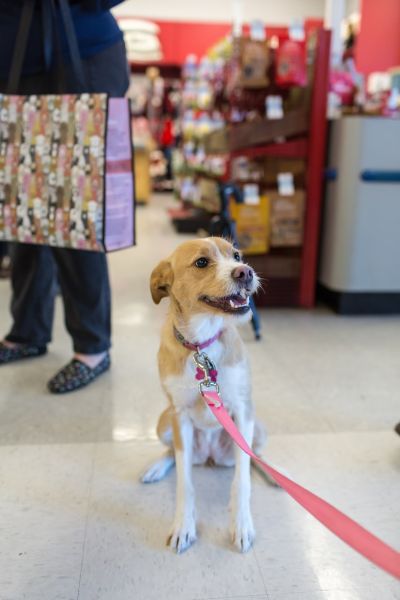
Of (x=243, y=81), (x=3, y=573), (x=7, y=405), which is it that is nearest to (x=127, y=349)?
(x=7, y=405)

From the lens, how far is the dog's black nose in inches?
45.4

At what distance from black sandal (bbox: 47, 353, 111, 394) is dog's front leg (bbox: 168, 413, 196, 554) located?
780 millimetres

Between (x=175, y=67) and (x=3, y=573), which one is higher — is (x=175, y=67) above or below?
above

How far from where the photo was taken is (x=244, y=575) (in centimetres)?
114

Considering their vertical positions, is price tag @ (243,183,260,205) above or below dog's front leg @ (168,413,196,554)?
above

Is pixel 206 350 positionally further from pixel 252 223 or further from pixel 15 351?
pixel 252 223

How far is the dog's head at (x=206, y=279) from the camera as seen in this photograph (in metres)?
1.18

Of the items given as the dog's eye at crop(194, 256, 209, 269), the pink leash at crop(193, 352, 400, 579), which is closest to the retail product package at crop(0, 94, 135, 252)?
the dog's eye at crop(194, 256, 209, 269)

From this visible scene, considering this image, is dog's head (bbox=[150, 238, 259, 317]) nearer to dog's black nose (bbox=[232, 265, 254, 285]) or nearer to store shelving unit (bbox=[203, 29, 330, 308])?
dog's black nose (bbox=[232, 265, 254, 285])

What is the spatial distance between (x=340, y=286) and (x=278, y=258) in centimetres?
40

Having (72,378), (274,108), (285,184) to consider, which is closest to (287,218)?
(285,184)

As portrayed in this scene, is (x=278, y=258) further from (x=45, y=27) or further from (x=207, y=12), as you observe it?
(x=207, y=12)

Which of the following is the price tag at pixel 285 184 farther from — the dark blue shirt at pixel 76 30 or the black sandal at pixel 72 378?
the black sandal at pixel 72 378

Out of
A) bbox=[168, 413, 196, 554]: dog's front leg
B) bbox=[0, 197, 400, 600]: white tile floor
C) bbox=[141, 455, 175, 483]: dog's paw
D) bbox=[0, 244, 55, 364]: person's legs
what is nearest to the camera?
bbox=[0, 197, 400, 600]: white tile floor
